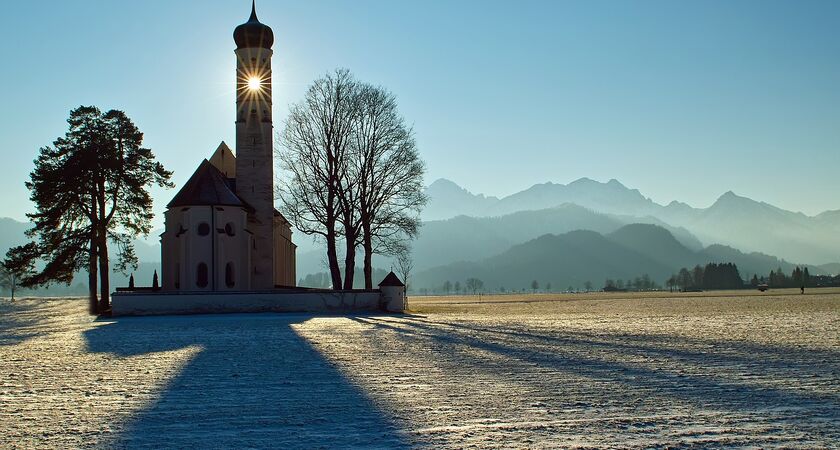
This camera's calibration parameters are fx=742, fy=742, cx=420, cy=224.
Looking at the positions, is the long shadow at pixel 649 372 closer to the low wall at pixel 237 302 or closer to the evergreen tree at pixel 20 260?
the low wall at pixel 237 302

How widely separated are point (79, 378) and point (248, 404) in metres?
4.79

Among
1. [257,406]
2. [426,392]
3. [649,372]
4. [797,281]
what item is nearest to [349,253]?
[649,372]

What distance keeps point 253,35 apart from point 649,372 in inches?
1576

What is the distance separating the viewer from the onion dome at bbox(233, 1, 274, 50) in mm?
47500

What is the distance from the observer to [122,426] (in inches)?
355

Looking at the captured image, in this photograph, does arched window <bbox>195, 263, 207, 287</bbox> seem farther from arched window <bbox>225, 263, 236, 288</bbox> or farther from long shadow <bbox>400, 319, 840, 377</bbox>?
long shadow <bbox>400, 319, 840, 377</bbox>

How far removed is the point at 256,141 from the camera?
48.2 metres

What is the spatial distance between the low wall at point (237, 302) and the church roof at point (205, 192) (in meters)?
7.84

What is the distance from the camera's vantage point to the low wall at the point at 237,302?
3550 cm

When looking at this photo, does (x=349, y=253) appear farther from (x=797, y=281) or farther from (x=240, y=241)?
(x=797, y=281)

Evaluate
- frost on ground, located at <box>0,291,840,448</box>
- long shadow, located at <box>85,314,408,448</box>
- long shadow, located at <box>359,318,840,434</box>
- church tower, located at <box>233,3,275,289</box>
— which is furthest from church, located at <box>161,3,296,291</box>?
long shadow, located at <box>359,318,840,434</box>

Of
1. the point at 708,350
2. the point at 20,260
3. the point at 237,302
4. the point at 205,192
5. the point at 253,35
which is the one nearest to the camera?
the point at 708,350

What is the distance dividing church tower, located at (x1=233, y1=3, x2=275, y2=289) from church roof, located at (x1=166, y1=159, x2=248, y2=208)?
8.43 ft

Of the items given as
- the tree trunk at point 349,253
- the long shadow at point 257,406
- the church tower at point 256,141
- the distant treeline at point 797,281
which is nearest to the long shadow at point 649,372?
the long shadow at point 257,406
